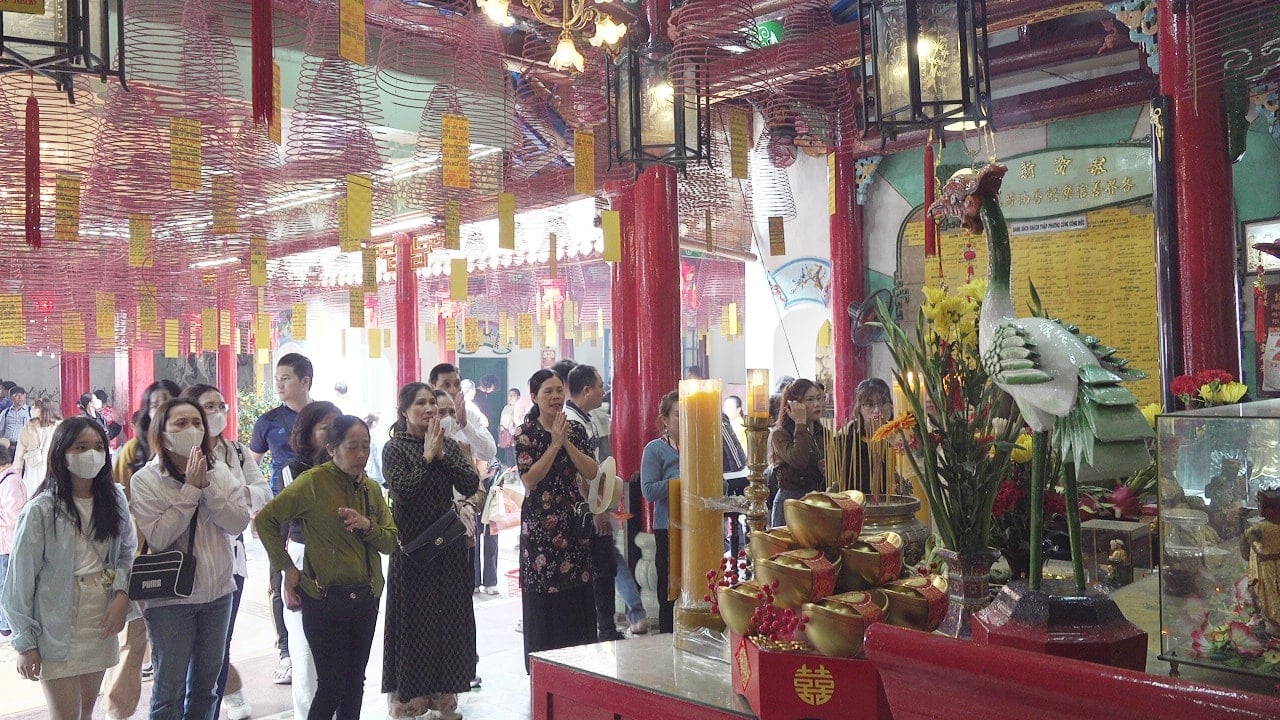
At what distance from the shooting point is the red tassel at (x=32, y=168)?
2.30 m

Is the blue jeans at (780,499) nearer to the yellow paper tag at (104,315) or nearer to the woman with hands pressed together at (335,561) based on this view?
the woman with hands pressed together at (335,561)

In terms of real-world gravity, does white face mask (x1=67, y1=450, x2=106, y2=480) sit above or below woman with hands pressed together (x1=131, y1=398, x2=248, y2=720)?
above

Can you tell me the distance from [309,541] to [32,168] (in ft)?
4.10

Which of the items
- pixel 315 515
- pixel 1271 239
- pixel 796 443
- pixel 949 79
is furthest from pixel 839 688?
pixel 1271 239

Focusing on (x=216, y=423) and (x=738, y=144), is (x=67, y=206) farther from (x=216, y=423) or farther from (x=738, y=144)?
(x=738, y=144)

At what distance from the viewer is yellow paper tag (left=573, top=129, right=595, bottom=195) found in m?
Result: 3.71

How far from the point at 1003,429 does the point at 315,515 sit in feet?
7.08

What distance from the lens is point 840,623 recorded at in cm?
117

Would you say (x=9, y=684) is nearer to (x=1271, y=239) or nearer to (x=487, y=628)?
(x=487, y=628)

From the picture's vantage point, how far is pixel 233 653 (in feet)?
15.1

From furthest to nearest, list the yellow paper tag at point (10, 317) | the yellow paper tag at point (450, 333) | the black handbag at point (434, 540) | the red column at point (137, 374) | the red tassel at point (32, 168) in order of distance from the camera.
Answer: the red column at point (137, 374), the yellow paper tag at point (450, 333), the yellow paper tag at point (10, 317), the black handbag at point (434, 540), the red tassel at point (32, 168)

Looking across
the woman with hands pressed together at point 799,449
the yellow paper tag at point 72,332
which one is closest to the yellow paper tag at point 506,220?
the woman with hands pressed together at point 799,449

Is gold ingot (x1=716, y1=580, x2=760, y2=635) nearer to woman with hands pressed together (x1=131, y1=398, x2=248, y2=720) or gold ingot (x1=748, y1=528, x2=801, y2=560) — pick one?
gold ingot (x1=748, y1=528, x2=801, y2=560)

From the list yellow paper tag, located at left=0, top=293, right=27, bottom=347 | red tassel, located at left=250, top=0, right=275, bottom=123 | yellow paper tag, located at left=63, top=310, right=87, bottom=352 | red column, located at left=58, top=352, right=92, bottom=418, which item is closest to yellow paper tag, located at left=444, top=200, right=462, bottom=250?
red tassel, located at left=250, top=0, right=275, bottom=123
